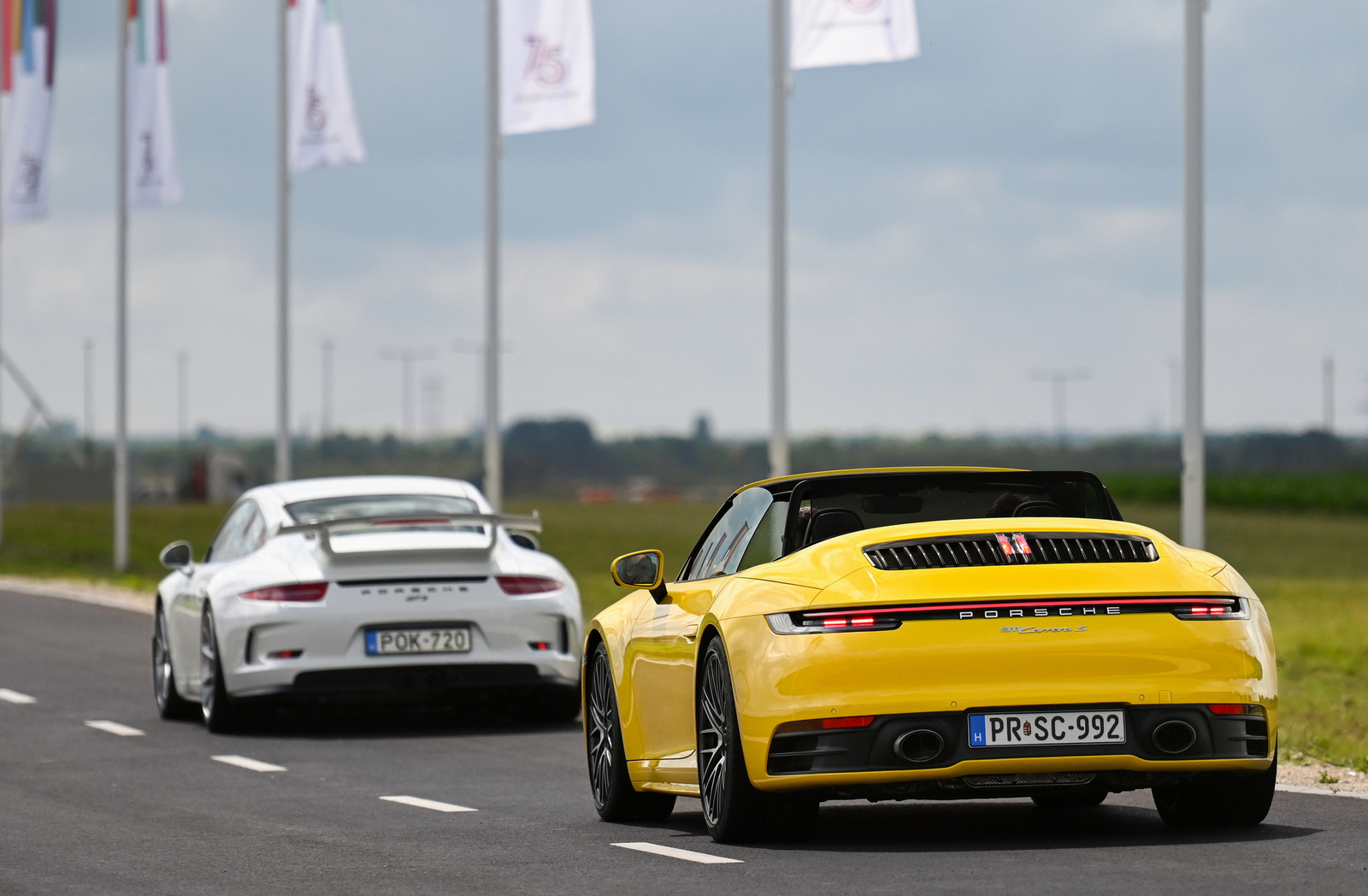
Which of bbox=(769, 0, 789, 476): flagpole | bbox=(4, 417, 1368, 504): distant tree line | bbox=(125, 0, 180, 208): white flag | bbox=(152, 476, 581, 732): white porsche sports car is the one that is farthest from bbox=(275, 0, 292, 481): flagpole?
bbox=(4, 417, 1368, 504): distant tree line

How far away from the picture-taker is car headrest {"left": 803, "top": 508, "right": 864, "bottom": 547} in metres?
8.70

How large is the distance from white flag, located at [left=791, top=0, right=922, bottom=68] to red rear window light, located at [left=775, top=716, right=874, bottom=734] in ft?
47.9

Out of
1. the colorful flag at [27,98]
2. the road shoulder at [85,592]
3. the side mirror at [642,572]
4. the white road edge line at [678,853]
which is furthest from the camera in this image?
the colorful flag at [27,98]

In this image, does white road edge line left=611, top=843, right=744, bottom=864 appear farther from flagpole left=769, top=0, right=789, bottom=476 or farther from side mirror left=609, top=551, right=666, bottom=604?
flagpole left=769, top=0, right=789, bottom=476

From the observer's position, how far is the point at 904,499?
918cm

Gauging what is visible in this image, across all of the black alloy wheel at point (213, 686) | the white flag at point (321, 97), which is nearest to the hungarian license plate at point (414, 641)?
the black alloy wheel at point (213, 686)

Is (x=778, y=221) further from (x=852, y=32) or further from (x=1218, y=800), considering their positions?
(x=1218, y=800)

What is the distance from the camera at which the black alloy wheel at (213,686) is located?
583 inches

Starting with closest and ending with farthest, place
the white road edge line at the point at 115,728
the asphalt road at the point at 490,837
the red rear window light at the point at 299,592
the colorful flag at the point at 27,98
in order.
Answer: the asphalt road at the point at 490,837
the red rear window light at the point at 299,592
the white road edge line at the point at 115,728
the colorful flag at the point at 27,98

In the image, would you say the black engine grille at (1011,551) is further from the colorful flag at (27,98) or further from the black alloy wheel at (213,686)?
the colorful flag at (27,98)

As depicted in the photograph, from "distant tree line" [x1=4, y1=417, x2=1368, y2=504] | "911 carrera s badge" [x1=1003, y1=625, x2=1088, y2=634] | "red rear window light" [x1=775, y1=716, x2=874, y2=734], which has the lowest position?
"distant tree line" [x1=4, y1=417, x2=1368, y2=504]

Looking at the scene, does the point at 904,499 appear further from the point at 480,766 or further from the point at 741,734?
the point at 480,766

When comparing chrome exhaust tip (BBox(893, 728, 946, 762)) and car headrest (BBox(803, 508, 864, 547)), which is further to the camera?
car headrest (BBox(803, 508, 864, 547))

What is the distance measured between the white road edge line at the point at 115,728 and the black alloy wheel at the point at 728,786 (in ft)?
22.8
